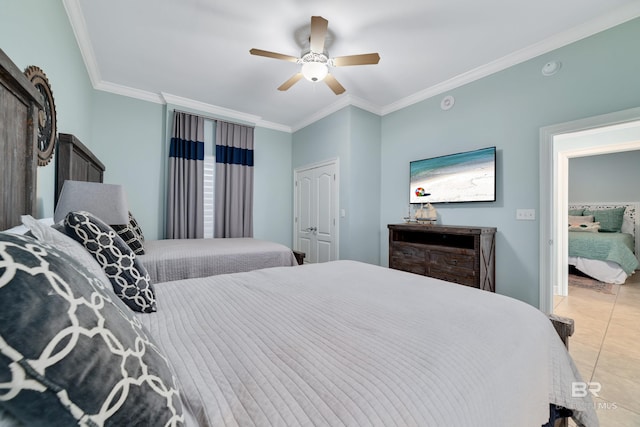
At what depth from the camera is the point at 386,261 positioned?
12.8ft

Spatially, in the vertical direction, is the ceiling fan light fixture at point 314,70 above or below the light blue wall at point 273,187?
above

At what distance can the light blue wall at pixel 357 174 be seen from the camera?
369cm

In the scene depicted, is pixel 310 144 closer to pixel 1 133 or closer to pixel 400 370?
pixel 1 133

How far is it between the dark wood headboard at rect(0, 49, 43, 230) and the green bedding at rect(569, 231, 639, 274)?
20.4 feet

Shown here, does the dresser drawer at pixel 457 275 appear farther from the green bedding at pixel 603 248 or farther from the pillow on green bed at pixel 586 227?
the pillow on green bed at pixel 586 227

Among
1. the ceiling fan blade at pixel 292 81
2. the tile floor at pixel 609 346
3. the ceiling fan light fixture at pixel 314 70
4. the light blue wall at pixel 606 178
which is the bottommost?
the tile floor at pixel 609 346

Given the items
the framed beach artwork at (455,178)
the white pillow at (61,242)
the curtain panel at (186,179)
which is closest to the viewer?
the white pillow at (61,242)

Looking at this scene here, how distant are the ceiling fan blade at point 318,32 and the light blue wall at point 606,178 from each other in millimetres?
6238

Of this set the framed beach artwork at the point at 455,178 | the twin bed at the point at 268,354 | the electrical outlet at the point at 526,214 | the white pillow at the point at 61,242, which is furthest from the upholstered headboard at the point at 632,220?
the white pillow at the point at 61,242

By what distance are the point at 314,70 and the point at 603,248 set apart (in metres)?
5.02

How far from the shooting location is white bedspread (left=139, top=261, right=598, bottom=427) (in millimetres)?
529

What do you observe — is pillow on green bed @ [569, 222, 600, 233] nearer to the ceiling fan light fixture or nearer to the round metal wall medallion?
the ceiling fan light fixture

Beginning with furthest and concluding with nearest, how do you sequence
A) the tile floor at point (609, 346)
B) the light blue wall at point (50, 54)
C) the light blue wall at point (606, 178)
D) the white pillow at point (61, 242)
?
the light blue wall at point (606, 178) < the tile floor at point (609, 346) < the light blue wall at point (50, 54) < the white pillow at point (61, 242)

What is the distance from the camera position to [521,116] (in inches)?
104
